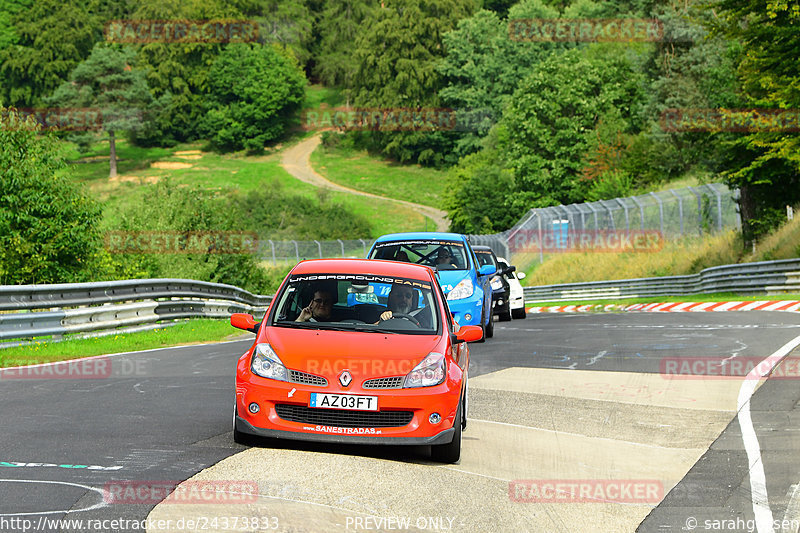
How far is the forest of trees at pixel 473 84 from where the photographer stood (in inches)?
1311

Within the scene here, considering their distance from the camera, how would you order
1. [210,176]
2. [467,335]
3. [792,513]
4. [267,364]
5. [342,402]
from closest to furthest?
1. [792,513]
2. [342,402]
3. [267,364]
4. [467,335]
5. [210,176]

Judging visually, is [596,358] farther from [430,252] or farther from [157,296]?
[157,296]

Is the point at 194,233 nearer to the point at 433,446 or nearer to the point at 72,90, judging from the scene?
the point at 433,446

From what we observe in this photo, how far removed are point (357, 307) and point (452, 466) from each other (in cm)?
199

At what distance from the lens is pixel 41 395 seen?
10.5m

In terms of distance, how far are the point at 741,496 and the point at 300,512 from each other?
290 centimetres

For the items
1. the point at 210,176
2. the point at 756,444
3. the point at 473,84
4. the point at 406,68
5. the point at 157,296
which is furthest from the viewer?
the point at 406,68

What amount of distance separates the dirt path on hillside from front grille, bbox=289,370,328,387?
83306 mm

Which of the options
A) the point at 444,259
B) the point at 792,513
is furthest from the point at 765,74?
the point at 792,513

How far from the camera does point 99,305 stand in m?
18.8

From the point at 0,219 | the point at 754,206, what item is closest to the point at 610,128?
the point at 754,206

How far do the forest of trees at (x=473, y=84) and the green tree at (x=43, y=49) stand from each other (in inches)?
10.4

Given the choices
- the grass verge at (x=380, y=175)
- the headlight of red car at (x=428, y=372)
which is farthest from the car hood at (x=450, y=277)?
the grass verge at (x=380, y=175)

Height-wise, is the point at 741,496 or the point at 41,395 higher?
the point at 741,496
